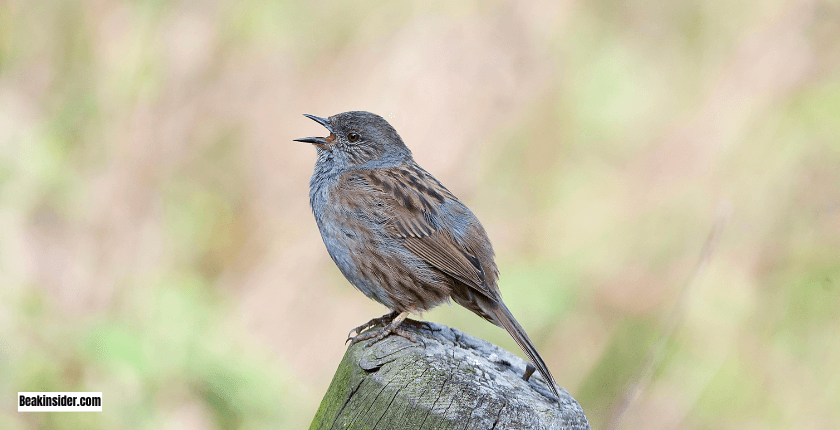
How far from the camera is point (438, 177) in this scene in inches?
187

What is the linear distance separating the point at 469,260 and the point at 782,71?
128 inches

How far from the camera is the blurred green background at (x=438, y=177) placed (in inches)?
157

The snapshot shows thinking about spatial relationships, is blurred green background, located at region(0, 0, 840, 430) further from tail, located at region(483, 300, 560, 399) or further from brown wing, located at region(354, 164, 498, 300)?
tail, located at region(483, 300, 560, 399)

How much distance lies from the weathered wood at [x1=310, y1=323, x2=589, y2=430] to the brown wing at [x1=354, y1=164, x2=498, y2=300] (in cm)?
75

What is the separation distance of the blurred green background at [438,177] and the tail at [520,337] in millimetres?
1654

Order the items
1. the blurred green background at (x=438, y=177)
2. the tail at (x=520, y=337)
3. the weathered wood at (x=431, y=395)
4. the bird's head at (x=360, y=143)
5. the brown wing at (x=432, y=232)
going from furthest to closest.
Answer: the blurred green background at (x=438, y=177) < the bird's head at (x=360, y=143) < the brown wing at (x=432, y=232) < the tail at (x=520, y=337) < the weathered wood at (x=431, y=395)

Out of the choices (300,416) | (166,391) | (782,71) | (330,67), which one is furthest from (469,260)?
(782,71)

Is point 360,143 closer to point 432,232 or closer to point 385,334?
point 432,232

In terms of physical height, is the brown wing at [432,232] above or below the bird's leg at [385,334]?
above

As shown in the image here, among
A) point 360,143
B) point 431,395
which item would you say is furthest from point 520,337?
point 360,143

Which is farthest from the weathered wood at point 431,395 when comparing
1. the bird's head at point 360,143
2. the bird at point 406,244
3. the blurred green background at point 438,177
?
the blurred green background at point 438,177

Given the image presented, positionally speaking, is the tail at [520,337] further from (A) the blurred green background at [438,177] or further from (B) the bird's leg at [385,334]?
(A) the blurred green background at [438,177]

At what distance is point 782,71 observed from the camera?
471cm

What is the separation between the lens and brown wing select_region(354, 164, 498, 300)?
2.86 meters
